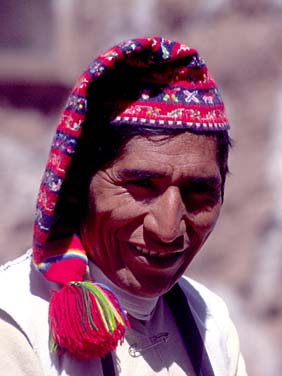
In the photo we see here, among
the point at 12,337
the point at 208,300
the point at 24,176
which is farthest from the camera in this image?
the point at 24,176

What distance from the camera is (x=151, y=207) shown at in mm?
2262

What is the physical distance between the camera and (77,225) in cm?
238

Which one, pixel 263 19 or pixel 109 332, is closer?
pixel 109 332

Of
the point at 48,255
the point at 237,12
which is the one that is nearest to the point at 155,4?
the point at 237,12

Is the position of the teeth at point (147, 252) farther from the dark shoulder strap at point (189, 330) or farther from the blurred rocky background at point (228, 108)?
the blurred rocky background at point (228, 108)

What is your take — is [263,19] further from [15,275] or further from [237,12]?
[15,275]

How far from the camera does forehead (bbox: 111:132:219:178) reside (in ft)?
7.38

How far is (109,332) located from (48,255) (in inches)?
10.2

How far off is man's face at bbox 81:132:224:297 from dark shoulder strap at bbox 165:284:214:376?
0.84ft

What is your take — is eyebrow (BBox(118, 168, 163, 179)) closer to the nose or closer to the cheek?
the nose

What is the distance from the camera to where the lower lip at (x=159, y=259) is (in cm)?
230

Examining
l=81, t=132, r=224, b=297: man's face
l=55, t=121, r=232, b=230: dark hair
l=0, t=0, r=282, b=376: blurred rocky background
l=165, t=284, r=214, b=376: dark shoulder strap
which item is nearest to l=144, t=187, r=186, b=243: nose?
l=81, t=132, r=224, b=297: man's face

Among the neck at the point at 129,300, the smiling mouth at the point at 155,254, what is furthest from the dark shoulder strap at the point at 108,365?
the smiling mouth at the point at 155,254

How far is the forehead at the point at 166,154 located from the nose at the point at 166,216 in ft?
0.19
